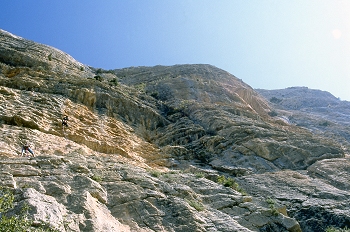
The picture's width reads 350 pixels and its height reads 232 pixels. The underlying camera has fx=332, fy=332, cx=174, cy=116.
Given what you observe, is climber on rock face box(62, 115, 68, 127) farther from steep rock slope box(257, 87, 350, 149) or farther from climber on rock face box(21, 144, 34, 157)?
steep rock slope box(257, 87, 350, 149)

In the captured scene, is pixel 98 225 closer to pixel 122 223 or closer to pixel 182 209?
pixel 122 223

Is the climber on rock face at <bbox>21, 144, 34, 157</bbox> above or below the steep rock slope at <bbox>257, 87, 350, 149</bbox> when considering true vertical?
below

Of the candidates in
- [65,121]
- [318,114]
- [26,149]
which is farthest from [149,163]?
[318,114]

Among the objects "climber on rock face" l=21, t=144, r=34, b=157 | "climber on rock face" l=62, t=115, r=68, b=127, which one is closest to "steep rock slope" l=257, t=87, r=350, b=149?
"climber on rock face" l=62, t=115, r=68, b=127

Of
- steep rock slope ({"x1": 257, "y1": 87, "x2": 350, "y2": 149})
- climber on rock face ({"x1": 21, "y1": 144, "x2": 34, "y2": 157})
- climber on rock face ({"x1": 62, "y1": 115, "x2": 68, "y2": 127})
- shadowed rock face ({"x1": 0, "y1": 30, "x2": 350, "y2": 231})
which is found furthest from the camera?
steep rock slope ({"x1": 257, "y1": 87, "x2": 350, "y2": 149})

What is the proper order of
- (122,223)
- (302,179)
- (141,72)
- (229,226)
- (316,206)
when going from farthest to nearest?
(141,72) → (302,179) → (316,206) → (229,226) → (122,223)

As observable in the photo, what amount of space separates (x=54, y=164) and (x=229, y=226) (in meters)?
6.78

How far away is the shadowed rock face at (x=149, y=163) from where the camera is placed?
10930 millimetres

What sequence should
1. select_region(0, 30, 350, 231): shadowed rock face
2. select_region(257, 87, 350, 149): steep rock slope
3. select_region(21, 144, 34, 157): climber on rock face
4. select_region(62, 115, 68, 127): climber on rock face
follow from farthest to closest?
select_region(257, 87, 350, 149): steep rock slope, select_region(62, 115, 68, 127): climber on rock face, select_region(21, 144, 34, 157): climber on rock face, select_region(0, 30, 350, 231): shadowed rock face

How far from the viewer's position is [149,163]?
19.4m

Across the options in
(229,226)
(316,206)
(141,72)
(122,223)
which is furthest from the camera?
(141,72)

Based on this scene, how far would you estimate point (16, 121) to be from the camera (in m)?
17.4

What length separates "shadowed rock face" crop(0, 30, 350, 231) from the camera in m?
10.9

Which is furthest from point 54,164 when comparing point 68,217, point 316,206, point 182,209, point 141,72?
point 141,72
